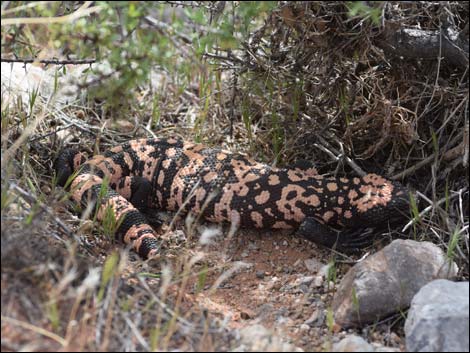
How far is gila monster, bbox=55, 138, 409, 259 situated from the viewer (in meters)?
3.40

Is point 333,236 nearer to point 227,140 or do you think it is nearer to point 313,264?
point 313,264

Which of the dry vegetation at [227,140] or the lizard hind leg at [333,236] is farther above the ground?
the dry vegetation at [227,140]

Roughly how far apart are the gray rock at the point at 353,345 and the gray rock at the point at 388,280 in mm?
192

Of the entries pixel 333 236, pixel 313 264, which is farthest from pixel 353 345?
pixel 333 236

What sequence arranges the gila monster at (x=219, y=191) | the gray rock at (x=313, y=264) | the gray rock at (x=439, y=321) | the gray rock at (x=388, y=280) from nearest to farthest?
the gray rock at (x=439, y=321)
the gray rock at (x=388, y=280)
the gray rock at (x=313, y=264)
the gila monster at (x=219, y=191)

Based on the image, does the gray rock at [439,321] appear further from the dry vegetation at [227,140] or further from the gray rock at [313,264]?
the gray rock at [313,264]

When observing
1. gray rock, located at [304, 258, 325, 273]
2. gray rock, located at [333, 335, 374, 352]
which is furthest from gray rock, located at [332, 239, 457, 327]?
gray rock, located at [304, 258, 325, 273]

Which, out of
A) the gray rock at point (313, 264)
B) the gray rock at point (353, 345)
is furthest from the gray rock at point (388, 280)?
the gray rock at point (313, 264)

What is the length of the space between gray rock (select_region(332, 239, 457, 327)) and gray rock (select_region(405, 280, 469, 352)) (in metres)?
0.20

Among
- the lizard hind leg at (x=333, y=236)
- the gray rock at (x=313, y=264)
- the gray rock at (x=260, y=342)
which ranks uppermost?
the gray rock at (x=260, y=342)

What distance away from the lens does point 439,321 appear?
227 centimetres

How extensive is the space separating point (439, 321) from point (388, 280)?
1.30 feet

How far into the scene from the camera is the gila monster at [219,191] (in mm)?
3398

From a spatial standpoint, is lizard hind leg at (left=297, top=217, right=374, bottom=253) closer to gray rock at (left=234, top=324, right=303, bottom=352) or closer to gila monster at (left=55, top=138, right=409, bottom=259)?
gila monster at (left=55, top=138, right=409, bottom=259)
